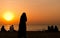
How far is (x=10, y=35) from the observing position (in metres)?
15.1

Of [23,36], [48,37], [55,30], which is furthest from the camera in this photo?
[55,30]

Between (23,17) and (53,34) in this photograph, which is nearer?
(23,17)

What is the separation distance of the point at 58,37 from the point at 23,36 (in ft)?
12.9

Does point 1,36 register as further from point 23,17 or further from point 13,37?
point 23,17

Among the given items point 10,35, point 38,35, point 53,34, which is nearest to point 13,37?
point 10,35

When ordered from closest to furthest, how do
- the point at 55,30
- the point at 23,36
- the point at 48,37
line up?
1. the point at 23,36
2. the point at 48,37
3. the point at 55,30

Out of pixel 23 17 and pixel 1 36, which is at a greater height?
pixel 23 17

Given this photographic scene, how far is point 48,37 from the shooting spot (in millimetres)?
14828

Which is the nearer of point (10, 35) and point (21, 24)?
point (21, 24)

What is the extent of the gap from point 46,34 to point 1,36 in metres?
3.27

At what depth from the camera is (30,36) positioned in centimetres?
1485

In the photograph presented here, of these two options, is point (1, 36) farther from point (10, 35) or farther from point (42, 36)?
point (42, 36)

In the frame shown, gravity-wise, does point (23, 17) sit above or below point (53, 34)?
above

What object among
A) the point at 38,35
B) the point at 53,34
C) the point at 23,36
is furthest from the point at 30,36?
the point at 23,36
